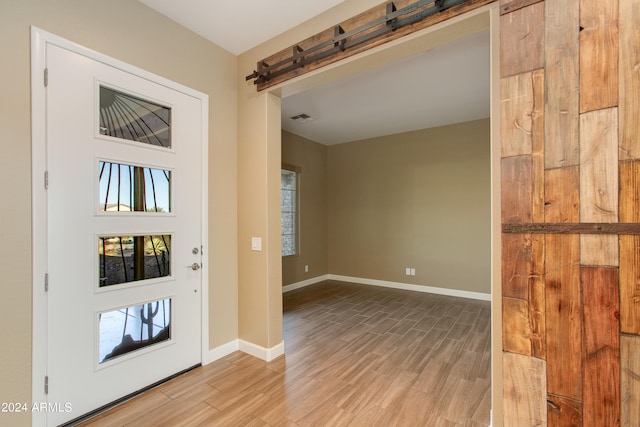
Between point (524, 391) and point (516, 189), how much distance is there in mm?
946

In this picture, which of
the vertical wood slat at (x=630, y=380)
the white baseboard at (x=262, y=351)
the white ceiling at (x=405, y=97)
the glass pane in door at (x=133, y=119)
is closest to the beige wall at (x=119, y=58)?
the white baseboard at (x=262, y=351)

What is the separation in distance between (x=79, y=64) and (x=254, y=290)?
222 centimetres

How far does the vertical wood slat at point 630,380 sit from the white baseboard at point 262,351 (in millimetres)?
2380

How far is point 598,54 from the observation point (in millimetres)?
1170

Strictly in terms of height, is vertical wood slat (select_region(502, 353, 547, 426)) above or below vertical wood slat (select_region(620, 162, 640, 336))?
below

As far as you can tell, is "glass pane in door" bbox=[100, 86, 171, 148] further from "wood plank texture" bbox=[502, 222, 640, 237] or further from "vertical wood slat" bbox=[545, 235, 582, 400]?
"vertical wood slat" bbox=[545, 235, 582, 400]

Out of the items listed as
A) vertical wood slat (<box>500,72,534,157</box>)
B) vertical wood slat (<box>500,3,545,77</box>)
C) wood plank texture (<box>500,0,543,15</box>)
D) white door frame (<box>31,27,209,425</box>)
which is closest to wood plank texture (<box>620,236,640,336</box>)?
vertical wood slat (<box>500,72,534,157</box>)

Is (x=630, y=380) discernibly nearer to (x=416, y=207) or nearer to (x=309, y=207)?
(x=416, y=207)

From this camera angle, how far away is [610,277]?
1.14m

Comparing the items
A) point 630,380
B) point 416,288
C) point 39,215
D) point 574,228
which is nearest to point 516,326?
point 630,380

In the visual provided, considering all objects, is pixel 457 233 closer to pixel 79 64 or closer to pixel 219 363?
pixel 219 363

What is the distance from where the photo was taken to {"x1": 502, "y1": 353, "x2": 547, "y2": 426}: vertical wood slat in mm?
1271

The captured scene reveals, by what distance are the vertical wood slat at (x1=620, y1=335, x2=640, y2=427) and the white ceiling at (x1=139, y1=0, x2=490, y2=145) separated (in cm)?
225

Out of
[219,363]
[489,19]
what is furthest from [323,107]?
[219,363]
